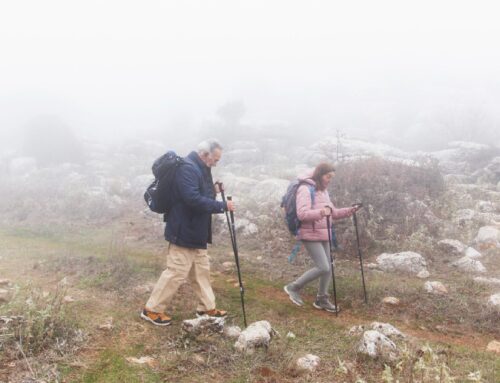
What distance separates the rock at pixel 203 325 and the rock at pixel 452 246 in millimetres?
6318

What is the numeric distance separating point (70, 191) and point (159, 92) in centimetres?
4234

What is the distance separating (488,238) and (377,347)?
645 centimetres

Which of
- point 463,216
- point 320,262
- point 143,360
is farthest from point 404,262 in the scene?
point 143,360

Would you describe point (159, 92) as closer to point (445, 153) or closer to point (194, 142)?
point (194, 142)

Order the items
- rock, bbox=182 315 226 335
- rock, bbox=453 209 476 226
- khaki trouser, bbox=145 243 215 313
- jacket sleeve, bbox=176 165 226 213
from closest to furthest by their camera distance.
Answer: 1. rock, bbox=182 315 226 335
2. jacket sleeve, bbox=176 165 226 213
3. khaki trouser, bbox=145 243 215 313
4. rock, bbox=453 209 476 226

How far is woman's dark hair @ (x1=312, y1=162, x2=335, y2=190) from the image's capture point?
21.8 ft

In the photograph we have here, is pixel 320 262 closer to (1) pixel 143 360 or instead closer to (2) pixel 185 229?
(2) pixel 185 229

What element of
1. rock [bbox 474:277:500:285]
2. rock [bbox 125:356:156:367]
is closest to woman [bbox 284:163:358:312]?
rock [bbox 474:277:500:285]

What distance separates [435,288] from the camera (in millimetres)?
7332

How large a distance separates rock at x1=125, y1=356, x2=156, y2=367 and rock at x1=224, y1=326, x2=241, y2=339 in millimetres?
1020

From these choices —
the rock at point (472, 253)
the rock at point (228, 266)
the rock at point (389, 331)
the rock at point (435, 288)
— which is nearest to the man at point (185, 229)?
the rock at point (389, 331)

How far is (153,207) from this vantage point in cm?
588

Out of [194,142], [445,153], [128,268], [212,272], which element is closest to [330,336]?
[212,272]

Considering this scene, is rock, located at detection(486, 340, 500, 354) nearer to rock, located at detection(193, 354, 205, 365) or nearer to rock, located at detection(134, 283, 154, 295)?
rock, located at detection(193, 354, 205, 365)
